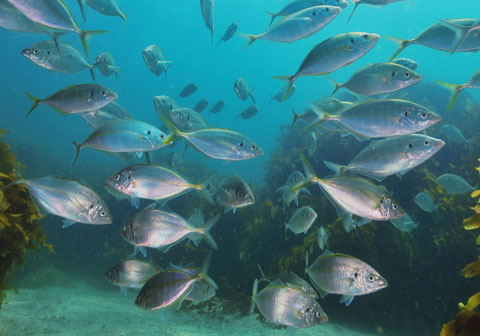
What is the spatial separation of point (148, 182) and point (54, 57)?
2.58 meters

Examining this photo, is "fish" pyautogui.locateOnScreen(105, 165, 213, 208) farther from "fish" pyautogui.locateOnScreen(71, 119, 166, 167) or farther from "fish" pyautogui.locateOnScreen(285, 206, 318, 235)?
"fish" pyautogui.locateOnScreen(285, 206, 318, 235)

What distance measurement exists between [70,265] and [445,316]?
11.0 metres

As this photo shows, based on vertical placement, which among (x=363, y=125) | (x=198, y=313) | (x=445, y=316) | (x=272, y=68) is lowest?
(x=272, y=68)

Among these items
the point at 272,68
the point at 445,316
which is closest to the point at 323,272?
the point at 445,316

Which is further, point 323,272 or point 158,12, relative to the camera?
point 158,12

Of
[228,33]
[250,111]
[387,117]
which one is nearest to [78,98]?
[387,117]

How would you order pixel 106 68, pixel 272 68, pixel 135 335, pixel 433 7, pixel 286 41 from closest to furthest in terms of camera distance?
pixel 286 41
pixel 135 335
pixel 106 68
pixel 433 7
pixel 272 68

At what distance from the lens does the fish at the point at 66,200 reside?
2449 millimetres

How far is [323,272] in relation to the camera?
274 cm

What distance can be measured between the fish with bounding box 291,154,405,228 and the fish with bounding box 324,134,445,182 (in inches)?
9.6

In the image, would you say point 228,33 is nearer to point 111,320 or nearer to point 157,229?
point 157,229

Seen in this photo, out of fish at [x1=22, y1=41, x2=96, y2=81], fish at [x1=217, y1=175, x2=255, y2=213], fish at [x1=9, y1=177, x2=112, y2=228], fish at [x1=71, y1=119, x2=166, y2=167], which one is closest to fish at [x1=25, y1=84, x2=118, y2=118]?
fish at [x1=71, y1=119, x2=166, y2=167]

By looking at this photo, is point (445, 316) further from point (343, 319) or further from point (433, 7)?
point (433, 7)

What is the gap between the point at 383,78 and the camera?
3.04m
